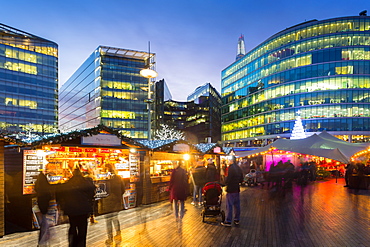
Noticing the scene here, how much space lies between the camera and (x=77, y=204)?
495 cm

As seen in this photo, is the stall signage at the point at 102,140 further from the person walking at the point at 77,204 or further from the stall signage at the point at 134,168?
the person walking at the point at 77,204

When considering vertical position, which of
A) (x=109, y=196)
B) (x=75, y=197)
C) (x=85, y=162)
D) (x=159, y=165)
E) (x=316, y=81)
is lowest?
(x=109, y=196)

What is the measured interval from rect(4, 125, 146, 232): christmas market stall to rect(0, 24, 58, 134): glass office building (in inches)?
2139

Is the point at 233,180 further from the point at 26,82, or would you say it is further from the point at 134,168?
the point at 26,82

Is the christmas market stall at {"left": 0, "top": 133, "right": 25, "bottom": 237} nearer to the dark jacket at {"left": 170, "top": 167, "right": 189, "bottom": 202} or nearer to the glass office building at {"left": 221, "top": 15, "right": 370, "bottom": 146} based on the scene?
the dark jacket at {"left": 170, "top": 167, "right": 189, "bottom": 202}

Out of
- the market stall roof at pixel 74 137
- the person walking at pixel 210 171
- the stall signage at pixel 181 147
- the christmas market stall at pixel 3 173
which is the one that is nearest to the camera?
the christmas market stall at pixel 3 173

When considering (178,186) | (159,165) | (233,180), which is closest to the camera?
(233,180)

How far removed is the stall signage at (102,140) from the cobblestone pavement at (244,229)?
94.0 inches

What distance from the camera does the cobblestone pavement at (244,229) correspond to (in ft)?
20.5

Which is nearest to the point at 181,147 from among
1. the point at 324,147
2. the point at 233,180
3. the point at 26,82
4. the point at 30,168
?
the point at 233,180

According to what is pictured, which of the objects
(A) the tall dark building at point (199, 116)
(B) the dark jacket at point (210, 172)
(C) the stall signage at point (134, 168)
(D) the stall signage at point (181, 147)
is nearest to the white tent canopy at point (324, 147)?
(D) the stall signage at point (181, 147)

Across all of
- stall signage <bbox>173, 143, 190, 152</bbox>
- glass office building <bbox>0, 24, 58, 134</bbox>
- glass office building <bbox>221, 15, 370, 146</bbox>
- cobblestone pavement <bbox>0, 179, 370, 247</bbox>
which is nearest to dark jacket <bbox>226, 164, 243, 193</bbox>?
cobblestone pavement <bbox>0, 179, 370, 247</bbox>

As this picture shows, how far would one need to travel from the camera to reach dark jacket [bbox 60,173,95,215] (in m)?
4.93

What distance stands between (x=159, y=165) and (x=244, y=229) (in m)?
6.09
